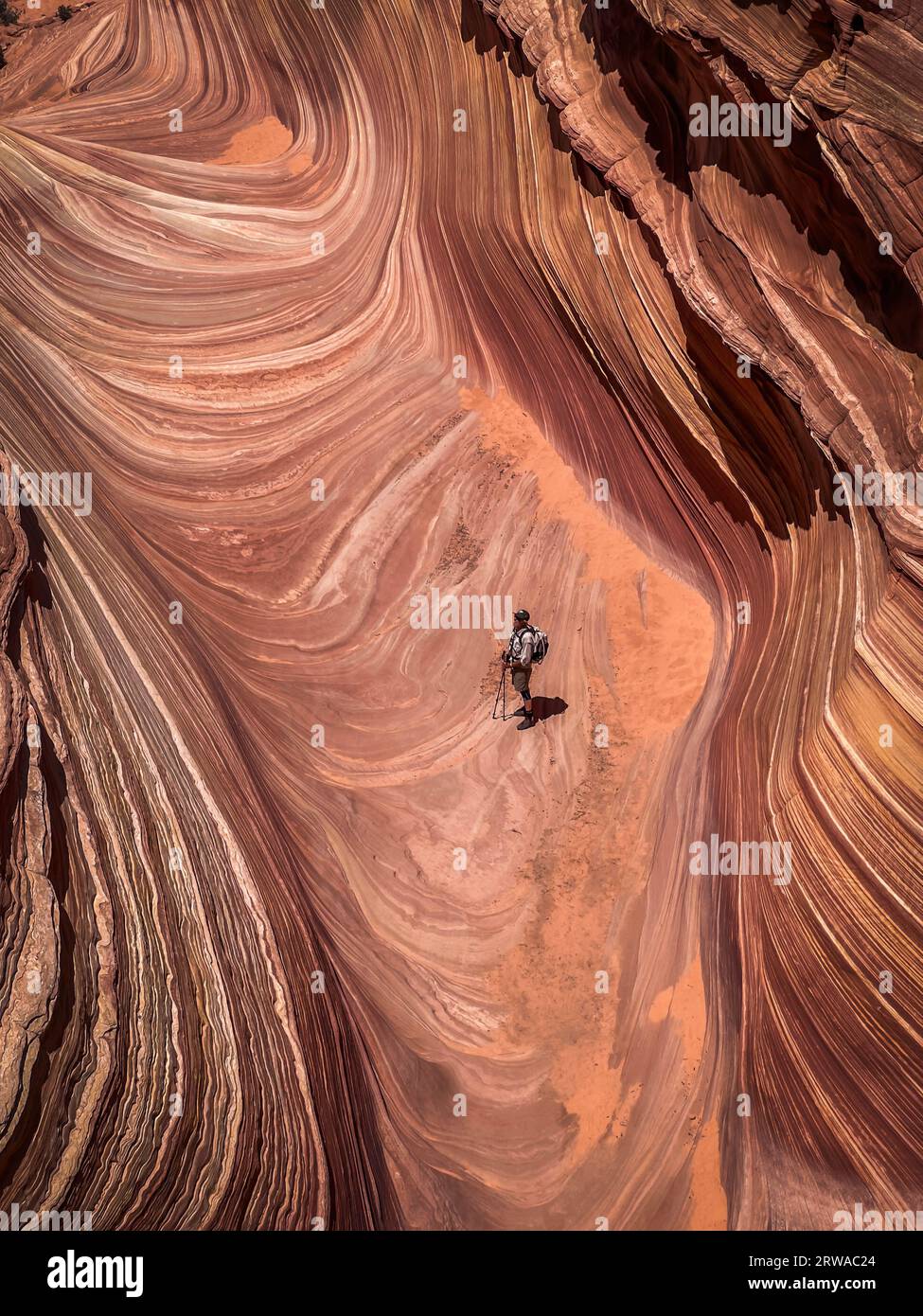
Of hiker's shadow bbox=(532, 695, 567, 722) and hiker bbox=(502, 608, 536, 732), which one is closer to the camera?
hiker bbox=(502, 608, 536, 732)

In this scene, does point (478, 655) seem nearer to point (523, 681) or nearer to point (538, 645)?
point (523, 681)

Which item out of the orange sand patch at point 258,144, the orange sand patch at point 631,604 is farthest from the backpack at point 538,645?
the orange sand patch at point 258,144

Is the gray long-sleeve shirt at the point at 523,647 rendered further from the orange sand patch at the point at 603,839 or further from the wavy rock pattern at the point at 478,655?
the orange sand patch at the point at 603,839

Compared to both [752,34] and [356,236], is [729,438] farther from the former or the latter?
[356,236]

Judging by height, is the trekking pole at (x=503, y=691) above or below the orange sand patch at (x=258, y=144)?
below

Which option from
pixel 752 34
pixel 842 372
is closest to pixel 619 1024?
pixel 842 372

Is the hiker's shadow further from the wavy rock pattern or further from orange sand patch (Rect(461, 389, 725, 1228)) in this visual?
orange sand patch (Rect(461, 389, 725, 1228))

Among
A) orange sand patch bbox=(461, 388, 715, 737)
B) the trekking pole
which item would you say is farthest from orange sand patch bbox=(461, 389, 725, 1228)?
the trekking pole
